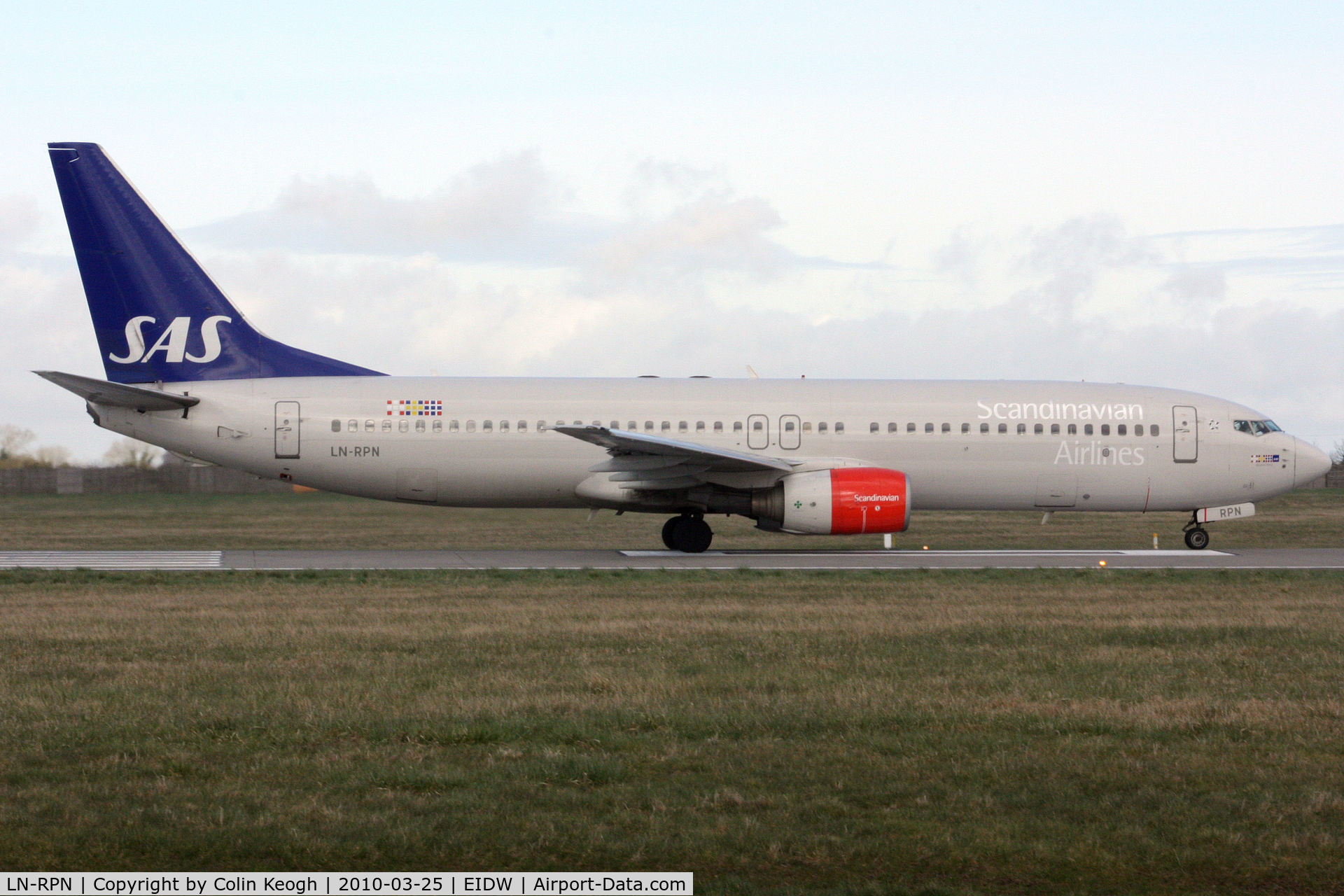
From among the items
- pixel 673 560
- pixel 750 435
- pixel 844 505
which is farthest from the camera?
pixel 750 435

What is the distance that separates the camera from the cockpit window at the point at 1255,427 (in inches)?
1011

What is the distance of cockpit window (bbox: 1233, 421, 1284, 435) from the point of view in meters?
25.7

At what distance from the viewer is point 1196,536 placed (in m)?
26.2

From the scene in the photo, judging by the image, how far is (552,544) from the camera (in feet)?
91.2

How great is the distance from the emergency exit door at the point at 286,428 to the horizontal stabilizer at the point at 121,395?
4.87ft

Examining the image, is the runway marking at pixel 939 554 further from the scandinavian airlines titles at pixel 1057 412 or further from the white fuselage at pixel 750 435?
the scandinavian airlines titles at pixel 1057 412

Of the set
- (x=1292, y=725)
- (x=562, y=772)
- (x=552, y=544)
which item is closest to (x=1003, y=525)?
(x=552, y=544)

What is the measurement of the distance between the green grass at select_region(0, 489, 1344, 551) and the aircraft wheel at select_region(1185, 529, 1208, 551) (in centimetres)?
108

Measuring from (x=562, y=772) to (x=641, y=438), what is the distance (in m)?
15.3

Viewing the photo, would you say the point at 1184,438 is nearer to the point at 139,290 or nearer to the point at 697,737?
the point at 697,737

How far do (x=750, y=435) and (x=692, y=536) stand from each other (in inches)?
87.9

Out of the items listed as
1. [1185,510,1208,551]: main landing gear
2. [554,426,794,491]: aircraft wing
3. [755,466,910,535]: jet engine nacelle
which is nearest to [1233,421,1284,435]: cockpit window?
[1185,510,1208,551]: main landing gear
